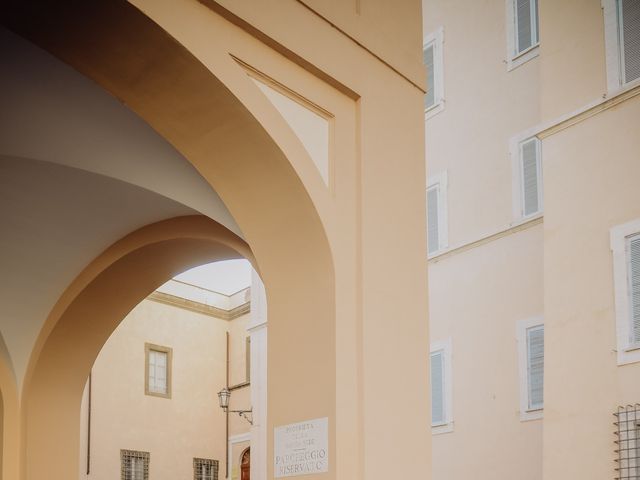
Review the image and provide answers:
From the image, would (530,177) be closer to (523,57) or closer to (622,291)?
(523,57)

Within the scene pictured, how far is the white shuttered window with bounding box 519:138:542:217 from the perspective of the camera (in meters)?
14.5

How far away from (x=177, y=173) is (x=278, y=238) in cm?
212

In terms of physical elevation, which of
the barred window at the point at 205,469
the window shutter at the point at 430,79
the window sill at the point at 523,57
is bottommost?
the barred window at the point at 205,469

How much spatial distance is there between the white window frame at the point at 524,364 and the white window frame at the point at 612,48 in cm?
343

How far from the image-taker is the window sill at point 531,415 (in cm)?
1361

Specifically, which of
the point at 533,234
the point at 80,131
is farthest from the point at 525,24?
the point at 80,131

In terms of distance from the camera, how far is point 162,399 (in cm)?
2203

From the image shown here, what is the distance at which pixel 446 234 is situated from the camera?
52.9ft

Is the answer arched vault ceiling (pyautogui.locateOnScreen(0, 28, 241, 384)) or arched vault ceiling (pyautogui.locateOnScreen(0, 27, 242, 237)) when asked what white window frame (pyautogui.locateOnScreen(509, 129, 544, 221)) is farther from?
arched vault ceiling (pyautogui.locateOnScreen(0, 27, 242, 237))

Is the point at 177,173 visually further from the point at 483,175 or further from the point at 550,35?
the point at 483,175

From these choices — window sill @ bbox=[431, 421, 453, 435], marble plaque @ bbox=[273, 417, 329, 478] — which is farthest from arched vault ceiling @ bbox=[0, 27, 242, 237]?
window sill @ bbox=[431, 421, 453, 435]

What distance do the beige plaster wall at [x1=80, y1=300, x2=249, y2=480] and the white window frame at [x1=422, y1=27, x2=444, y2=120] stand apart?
8422 mm

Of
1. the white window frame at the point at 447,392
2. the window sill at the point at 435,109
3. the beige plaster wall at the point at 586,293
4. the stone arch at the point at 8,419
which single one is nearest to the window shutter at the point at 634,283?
the beige plaster wall at the point at 586,293

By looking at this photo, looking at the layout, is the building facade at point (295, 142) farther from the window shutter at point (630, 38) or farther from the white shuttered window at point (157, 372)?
the white shuttered window at point (157, 372)
